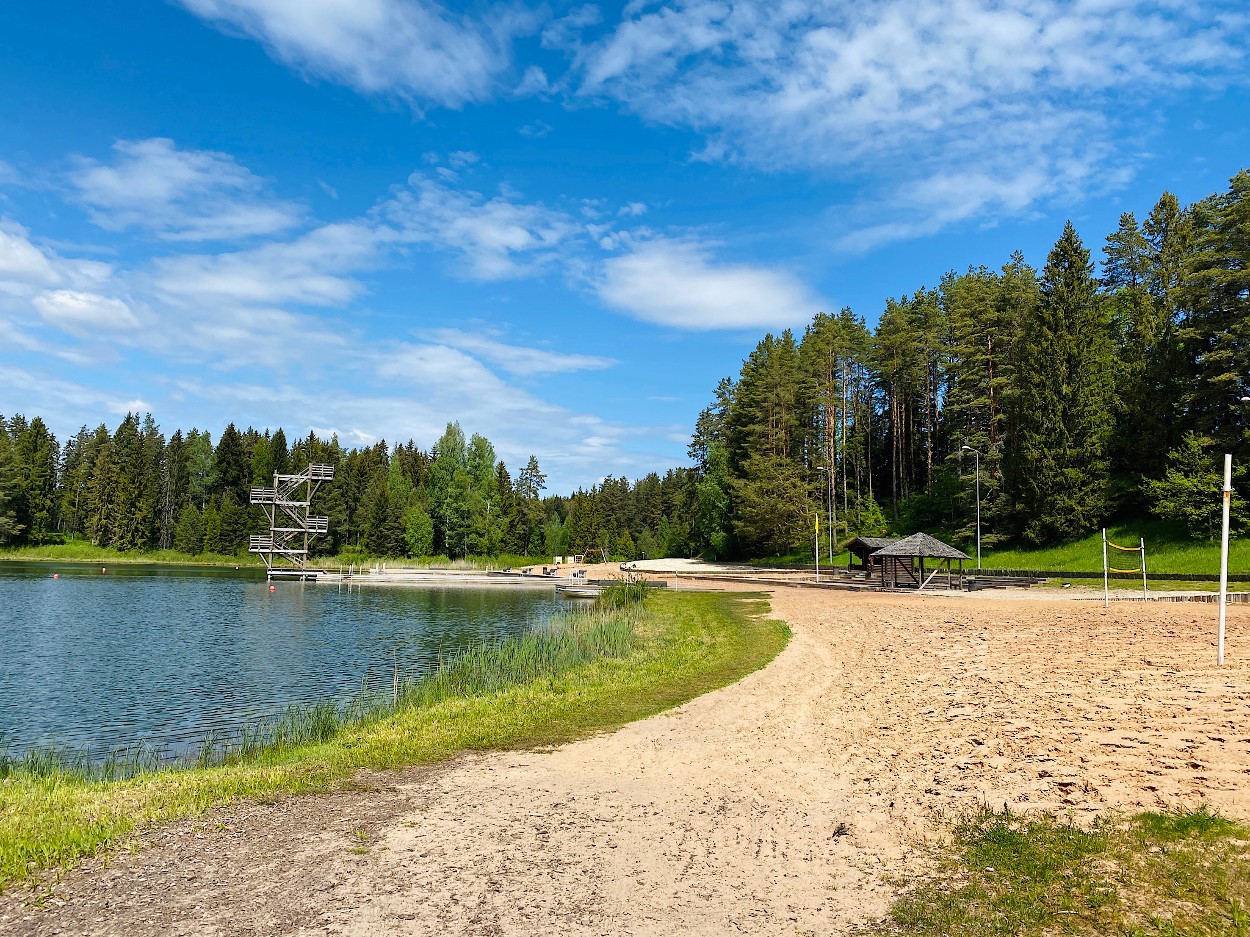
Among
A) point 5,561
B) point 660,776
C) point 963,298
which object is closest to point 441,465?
point 5,561

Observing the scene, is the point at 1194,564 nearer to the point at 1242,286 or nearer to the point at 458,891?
the point at 1242,286

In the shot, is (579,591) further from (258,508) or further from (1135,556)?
(258,508)

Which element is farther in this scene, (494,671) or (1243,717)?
(494,671)

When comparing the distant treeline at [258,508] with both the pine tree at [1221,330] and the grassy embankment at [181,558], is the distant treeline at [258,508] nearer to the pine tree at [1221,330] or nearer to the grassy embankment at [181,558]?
the grassy embankment at [181,558]

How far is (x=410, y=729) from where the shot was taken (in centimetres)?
1282

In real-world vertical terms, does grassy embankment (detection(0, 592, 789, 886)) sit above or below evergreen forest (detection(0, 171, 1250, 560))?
below

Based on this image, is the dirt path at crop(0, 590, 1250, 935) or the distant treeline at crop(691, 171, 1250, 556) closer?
the dirt path at crop(0, 590, 1250, 935)

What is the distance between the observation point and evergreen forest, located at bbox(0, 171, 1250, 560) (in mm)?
44250

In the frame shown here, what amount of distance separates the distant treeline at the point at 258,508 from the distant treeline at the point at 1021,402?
2682 cm

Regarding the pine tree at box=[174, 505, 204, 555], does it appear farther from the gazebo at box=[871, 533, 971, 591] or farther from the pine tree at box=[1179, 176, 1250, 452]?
the pine tree at box=[1179, 176, 1250, 452]

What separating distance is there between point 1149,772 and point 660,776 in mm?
5408

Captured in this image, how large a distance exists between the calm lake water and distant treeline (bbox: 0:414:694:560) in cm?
3812

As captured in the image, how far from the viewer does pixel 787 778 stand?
361 inches

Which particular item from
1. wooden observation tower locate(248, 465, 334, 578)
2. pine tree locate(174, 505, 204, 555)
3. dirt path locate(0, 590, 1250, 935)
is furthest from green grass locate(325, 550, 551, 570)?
dirt path locate(0, 590, 1250, 935)
